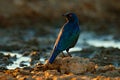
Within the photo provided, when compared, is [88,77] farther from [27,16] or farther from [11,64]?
[27,16]

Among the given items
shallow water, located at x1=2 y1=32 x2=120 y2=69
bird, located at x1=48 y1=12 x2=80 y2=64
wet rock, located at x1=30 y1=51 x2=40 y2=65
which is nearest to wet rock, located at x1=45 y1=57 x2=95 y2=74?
bird, located at x1=48 y1=12 x2=80 y2=64

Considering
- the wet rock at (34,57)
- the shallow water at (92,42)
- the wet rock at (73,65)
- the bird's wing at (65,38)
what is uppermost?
the shallow water at (92,42)

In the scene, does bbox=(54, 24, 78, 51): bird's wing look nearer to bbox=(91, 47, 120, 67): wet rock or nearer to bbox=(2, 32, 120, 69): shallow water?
bbox=(91, 47, 120, 67): wet rock

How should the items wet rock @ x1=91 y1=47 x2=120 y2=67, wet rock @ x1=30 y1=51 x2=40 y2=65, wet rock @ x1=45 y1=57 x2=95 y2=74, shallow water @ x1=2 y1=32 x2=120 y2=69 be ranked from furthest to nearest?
shallow water @ x1=2 y1=32 x2=120 y2=69 → wet rock @ x1=30 y1=51 x2=40 y2=65 → wet rock @ x1=91 y1=47 x2=120 y2=67 → wet rock @ x1=45 y1=57 x2=95 y2=74

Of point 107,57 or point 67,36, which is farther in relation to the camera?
point 107,57

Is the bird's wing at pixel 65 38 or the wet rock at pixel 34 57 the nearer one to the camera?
the bird's wing at pixel 65 38

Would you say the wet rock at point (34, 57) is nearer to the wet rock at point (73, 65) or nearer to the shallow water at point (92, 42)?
the shallow water at point (92, 42)

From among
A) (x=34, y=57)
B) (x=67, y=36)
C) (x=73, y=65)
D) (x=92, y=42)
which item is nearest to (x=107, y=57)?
(x=34, y=57)

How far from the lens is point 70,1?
2578 centimetres

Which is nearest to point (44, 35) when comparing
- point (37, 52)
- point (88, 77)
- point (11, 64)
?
point (37, 52)

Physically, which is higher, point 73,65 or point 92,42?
point 92,42

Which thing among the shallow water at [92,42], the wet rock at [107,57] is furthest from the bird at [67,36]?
the shallow water at [92,42]

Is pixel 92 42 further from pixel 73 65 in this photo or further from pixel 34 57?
pixel 73 65

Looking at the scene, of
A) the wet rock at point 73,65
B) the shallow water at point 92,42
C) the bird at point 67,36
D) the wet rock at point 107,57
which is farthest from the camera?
the shallow water at point 92,42
